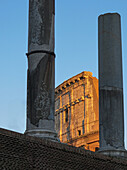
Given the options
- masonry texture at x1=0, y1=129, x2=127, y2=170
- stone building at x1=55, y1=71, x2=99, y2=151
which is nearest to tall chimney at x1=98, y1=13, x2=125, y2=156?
masonry texture at x1=0, y1=129, x2=127, y2=170

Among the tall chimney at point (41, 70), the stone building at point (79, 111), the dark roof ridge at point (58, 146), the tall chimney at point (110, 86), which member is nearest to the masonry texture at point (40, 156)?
the dark roof ridge at point (58, 146)

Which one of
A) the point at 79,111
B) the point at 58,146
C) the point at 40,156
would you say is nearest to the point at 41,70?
the point at 58,146

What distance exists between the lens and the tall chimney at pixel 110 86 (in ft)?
55.9

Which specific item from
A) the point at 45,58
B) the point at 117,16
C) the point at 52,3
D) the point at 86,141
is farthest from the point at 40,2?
the point at 86,141

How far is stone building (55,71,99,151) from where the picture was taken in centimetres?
4419

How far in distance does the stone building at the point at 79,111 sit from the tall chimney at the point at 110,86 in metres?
23.7

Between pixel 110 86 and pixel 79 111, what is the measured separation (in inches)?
1182

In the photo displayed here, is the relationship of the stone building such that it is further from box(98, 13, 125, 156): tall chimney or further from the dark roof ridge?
the dark roof ridge

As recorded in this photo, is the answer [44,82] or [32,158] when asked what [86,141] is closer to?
[44,82]

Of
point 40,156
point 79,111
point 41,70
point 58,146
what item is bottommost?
point 40,156

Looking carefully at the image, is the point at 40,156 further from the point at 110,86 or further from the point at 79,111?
the point at 79,111

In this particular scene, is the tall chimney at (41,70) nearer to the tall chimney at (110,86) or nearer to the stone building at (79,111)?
the tall chimney at (110,86)

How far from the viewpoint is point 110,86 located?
1772cm

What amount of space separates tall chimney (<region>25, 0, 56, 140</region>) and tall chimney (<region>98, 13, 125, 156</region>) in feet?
8.84
